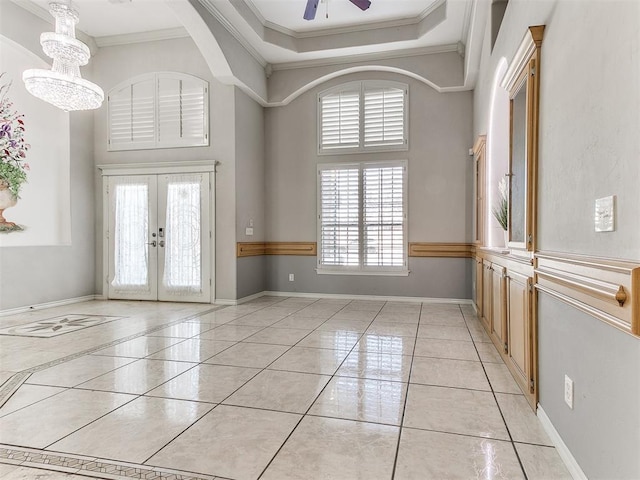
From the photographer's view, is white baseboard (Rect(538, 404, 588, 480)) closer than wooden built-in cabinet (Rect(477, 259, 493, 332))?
Yes

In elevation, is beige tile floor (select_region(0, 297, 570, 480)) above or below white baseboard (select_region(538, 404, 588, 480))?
below

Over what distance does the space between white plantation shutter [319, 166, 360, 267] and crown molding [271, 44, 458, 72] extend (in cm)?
171

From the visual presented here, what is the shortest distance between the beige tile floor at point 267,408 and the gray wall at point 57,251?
5.51 feet

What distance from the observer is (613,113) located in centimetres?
135

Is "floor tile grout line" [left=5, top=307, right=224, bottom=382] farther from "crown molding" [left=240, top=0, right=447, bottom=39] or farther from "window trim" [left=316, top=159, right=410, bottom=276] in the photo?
"crown molding" [left=240, top=0, right=447, bottom=39]

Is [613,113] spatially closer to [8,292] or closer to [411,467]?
[411,467]

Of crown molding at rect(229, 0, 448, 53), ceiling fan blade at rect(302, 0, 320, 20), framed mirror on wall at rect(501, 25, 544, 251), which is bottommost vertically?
framed mirror on wall at rect(501, 25, 544, 251)

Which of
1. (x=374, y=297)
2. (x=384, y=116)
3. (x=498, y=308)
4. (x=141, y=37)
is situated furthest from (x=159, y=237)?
(x=498, y=308)

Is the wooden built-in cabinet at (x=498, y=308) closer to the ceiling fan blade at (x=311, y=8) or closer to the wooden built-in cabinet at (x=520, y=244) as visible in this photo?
the wooden built-in cabinet at (x=520, y=244)

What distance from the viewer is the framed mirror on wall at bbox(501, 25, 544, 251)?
7.44 feet

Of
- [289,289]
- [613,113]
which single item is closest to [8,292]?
[289,289]

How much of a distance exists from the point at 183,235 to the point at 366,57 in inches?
158

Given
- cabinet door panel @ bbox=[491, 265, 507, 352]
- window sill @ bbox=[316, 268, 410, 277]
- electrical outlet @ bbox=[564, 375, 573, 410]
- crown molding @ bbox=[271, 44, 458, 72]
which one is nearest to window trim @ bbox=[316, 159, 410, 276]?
window sill @ bbox=[316, 268, 410, 277]

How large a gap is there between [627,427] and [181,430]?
1.93 metres
